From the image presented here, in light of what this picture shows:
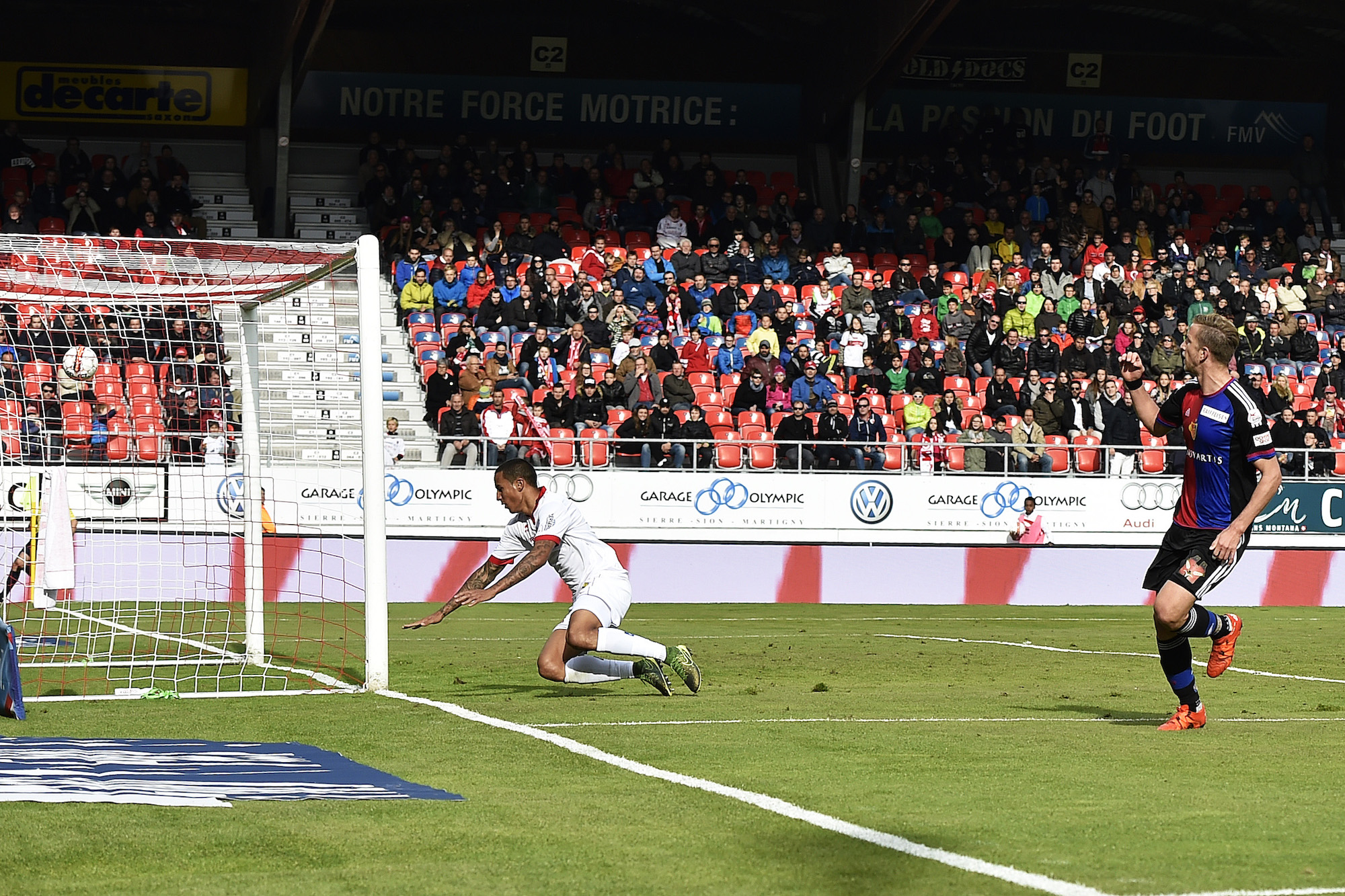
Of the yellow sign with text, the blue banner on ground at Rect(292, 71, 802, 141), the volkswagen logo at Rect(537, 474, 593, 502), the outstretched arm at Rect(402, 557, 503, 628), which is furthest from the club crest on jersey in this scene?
the blue banner on ground at Rect(292, 71, 802, 141)

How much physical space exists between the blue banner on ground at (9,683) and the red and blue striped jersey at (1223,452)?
5.92 m

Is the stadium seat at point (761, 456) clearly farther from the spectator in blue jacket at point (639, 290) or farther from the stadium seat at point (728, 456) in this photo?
the spectator in blue jacket at point (639, 290)

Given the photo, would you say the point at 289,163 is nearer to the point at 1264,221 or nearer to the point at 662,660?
the point at 1264,221

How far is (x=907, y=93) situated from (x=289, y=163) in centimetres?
1313

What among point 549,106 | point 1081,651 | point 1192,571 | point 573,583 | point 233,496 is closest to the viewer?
point 1192,571

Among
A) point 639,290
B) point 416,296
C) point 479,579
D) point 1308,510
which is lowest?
point 479,579

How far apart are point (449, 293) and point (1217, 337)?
20.2 metres

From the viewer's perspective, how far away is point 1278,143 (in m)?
38.3

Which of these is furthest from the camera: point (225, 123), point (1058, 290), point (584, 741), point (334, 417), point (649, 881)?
point (225, 123)

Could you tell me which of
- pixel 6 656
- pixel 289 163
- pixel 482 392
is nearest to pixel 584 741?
pixel 6 656

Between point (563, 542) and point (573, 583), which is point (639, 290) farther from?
point (563, 542)

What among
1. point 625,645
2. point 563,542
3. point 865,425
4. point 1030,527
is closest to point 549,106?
point 865,425

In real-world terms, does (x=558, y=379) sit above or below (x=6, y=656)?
above

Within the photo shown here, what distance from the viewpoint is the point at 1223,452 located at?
827 cm
